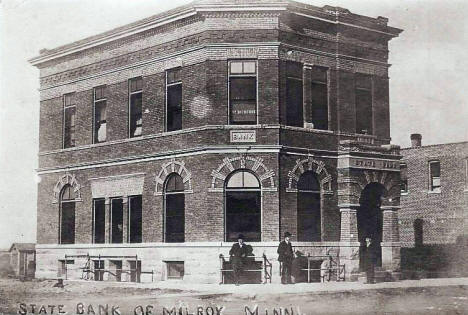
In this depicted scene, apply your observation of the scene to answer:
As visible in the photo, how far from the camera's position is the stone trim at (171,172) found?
85.0ft

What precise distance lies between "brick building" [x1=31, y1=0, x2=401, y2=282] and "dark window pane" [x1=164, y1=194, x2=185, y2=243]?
5cm

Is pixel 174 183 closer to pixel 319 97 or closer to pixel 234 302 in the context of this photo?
pixel 319 97

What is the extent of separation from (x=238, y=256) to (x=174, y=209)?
12.6ft

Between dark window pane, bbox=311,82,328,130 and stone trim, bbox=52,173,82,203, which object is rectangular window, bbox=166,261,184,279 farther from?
dark window pane, bbox=311,82,328,130

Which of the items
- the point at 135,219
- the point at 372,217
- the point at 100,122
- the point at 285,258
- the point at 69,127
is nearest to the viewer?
the point at 285,258

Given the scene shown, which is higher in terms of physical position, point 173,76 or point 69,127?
point 173,76

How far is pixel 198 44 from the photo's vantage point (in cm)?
2583

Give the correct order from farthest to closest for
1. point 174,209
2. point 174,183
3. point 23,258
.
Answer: point 23,258, point 174,183, point 174,209

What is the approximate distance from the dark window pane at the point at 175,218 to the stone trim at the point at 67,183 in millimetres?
5272

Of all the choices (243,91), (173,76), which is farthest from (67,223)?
(243,91)

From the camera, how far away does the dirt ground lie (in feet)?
60.2

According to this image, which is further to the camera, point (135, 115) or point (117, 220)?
point (117, 220)

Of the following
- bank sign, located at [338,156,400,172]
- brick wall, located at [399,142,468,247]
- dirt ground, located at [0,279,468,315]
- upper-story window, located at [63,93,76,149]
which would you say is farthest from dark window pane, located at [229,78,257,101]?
brick wall, located at [399,142,468,247]

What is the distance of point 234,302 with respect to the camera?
19.5 m
